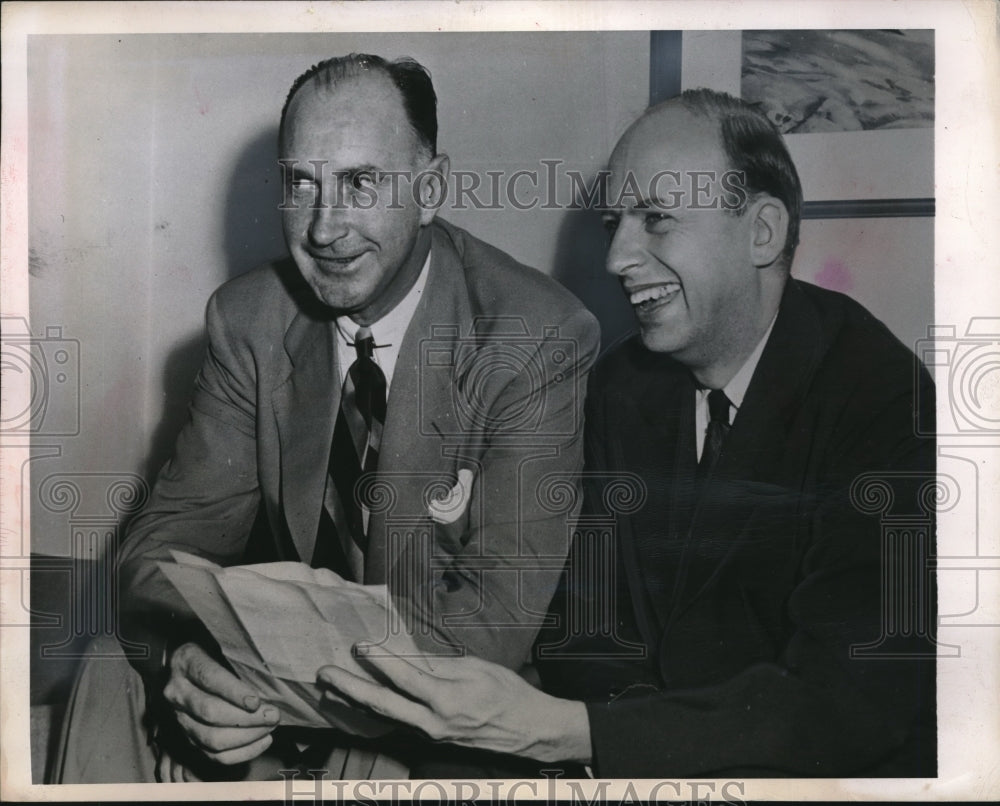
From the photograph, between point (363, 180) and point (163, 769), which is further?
point (163, 769)

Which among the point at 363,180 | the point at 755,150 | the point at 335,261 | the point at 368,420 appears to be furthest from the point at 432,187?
the point at 755,150

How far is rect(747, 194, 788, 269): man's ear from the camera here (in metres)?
2.27

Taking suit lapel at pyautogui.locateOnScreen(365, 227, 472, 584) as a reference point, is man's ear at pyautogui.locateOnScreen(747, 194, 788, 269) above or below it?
above

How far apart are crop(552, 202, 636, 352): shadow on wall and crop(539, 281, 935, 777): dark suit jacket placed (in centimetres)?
5

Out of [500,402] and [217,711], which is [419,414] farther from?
[217,711]

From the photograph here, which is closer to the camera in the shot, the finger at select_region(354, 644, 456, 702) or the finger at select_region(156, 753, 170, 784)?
the finger at select_region(354, 644, 456, 702)

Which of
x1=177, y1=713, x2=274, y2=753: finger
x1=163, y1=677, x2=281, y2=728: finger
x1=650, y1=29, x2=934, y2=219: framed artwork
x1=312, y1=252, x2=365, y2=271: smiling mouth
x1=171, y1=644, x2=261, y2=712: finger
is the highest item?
x1=650, y1=29, x2=934, y2=219: framed artwork

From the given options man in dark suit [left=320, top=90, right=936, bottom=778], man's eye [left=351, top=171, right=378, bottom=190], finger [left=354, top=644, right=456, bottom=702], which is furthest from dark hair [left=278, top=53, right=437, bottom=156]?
finger [left=354, top=644, right=456, bottom=702]

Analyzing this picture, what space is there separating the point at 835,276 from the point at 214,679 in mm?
1509

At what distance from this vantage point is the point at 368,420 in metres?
2.30

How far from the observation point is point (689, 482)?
2.29 m

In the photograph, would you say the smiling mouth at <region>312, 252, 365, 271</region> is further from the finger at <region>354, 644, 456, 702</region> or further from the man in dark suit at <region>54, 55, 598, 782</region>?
the finger at <region>354, 644, 456, 702</region>

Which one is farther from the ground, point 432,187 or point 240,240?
point 432,187

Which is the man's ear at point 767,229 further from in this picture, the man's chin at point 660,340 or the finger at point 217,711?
the finger at point 217,711
